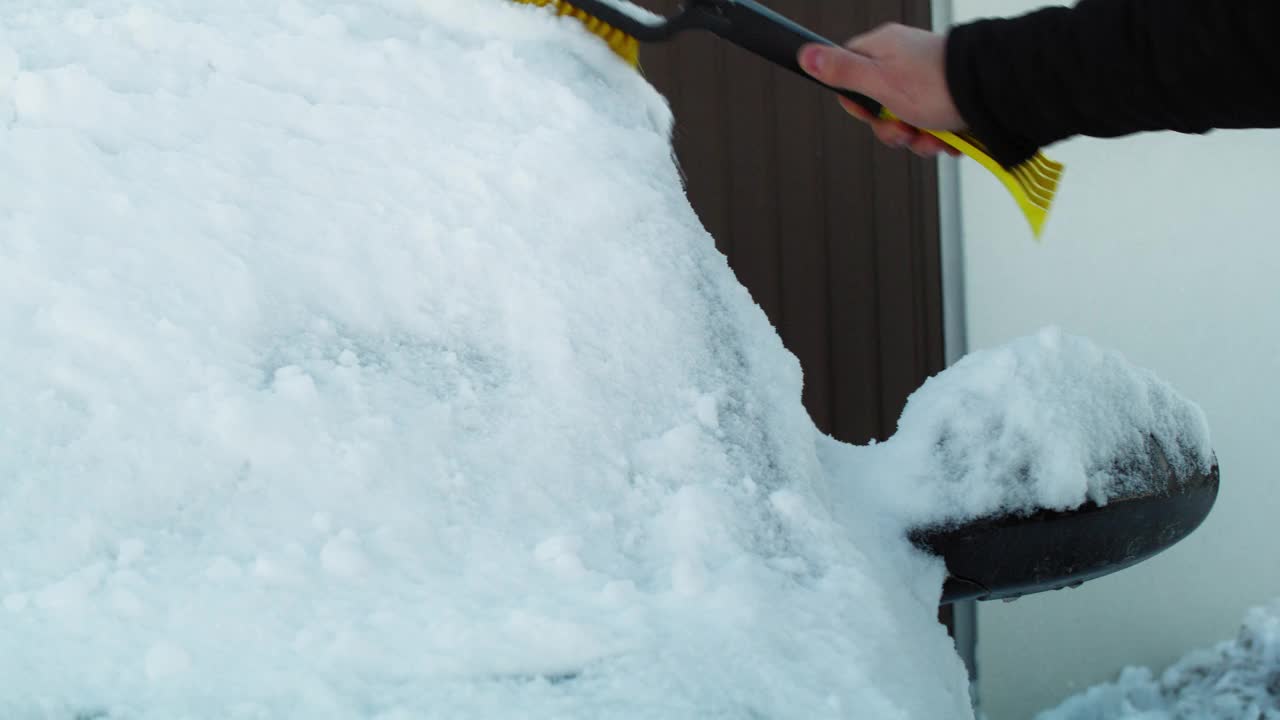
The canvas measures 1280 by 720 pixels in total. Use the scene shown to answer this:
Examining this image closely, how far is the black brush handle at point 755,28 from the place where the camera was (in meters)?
1.14

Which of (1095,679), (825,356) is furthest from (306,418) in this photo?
(1095,679)

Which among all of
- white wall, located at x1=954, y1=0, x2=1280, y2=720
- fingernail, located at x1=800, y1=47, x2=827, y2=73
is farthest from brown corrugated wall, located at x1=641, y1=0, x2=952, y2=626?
fingernail, located at x1=800, y1=47, x2=827, y2=73

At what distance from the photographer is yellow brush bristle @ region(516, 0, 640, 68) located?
1.16 metres

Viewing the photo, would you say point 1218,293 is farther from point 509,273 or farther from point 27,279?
point 27,279

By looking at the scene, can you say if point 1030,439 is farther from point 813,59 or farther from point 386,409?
point 386,409

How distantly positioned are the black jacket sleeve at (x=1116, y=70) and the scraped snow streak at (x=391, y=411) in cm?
30

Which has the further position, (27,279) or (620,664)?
(27,279)

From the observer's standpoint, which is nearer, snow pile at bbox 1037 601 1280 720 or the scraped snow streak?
the scraped snow streak

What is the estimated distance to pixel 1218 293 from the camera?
3250 millimetres

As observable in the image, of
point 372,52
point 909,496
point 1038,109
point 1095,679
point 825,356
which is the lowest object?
point 1095,679

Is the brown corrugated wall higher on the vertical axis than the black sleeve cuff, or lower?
lower

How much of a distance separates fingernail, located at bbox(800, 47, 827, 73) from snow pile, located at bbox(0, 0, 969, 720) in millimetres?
196

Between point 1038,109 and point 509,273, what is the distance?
1.65 feet

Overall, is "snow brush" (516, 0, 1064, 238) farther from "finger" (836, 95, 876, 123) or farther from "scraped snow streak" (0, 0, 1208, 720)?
"scraped snow streak" (0, 0, 1208, 720)
